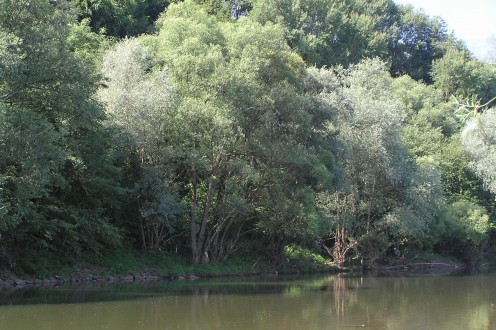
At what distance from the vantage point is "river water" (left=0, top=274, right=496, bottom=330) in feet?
63.9

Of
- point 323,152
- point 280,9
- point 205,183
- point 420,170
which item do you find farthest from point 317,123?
point 280,9

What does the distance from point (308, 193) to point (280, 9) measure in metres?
38.2

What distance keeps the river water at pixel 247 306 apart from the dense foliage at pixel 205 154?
16.1ft

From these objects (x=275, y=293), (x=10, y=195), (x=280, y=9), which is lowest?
(x=275, y=293)

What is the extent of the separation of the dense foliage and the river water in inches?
193

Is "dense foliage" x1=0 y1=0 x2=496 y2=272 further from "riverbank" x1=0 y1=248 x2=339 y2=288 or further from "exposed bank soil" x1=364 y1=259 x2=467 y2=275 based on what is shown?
"exposed bank soil" x1=364 y1=259 x2=467 y2=275

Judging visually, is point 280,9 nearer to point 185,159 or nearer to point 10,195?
point 185,159

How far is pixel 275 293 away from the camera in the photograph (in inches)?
1163

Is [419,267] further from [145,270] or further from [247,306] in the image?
[247,306]

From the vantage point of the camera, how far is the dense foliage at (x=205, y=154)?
28.8 meters

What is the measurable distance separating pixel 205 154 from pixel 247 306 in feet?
50.6

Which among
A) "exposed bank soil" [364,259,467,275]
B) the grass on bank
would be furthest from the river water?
"exposed bank soil" [364,259,467,275]

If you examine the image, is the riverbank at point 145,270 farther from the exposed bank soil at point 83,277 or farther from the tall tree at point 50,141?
the tall tree at point 50,141

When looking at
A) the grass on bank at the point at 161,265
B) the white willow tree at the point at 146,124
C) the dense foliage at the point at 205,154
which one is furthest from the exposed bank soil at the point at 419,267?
the white willow tree at the point at 146,124
